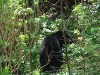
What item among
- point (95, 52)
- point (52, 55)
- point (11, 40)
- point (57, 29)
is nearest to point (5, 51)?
point (11, 40)

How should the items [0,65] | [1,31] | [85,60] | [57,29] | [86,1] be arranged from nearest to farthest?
[0,65] → [1,31] → [85,60] → [57,29] → [86,1]

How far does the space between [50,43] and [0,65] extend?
120 inches

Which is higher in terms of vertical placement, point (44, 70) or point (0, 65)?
point (0, 65)

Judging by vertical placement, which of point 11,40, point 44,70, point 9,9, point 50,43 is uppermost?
point 9,9

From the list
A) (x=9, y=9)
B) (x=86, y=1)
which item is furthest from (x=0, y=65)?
(x=86, y=1)

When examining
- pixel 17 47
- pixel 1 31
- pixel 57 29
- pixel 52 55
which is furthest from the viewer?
pixel 57 29

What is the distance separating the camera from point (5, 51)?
17.1 ft

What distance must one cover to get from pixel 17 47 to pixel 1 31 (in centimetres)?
102

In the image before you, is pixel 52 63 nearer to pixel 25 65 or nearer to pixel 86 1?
pixel 25 65

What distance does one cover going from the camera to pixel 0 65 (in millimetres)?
5000

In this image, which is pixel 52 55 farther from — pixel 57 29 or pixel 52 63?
pixel 57 29

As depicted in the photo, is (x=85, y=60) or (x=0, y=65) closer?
(x=0, y=65)

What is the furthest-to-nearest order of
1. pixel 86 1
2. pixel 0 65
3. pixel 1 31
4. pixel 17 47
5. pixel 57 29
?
pixel 86 1, pixel 57 29, pixel 17 47, pixel 1 31, pixel 0 65

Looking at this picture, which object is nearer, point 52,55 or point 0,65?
point 0,65
